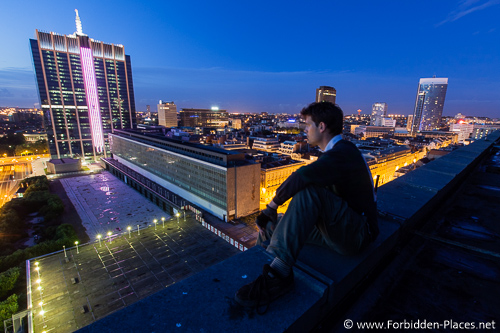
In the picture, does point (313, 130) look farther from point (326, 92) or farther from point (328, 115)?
point (326, 92)

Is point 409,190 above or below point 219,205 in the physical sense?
above

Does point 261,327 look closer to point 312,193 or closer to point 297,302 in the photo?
point 297,302

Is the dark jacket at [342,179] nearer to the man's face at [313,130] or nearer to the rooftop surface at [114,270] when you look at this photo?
the man's face at [313,130]

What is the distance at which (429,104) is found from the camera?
536 ft

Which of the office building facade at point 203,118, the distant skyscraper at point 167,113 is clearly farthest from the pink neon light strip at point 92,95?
the office building facade at point 203,118

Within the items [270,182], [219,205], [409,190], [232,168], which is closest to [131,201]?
[219,205]

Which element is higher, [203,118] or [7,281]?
[203,118]

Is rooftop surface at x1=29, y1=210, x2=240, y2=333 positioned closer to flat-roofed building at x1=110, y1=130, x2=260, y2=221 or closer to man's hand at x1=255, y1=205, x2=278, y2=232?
flat-roofed building at x1=110, y1=130, x2=260, y2=221

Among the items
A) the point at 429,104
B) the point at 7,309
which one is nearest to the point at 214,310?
the point at 7,309

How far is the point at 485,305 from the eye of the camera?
7.70ft

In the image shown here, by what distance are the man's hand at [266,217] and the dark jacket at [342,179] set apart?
0.24 m

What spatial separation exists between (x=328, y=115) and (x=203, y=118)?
15311 centimetres

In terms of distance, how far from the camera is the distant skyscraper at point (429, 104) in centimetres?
16012

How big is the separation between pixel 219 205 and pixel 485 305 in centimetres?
3034
